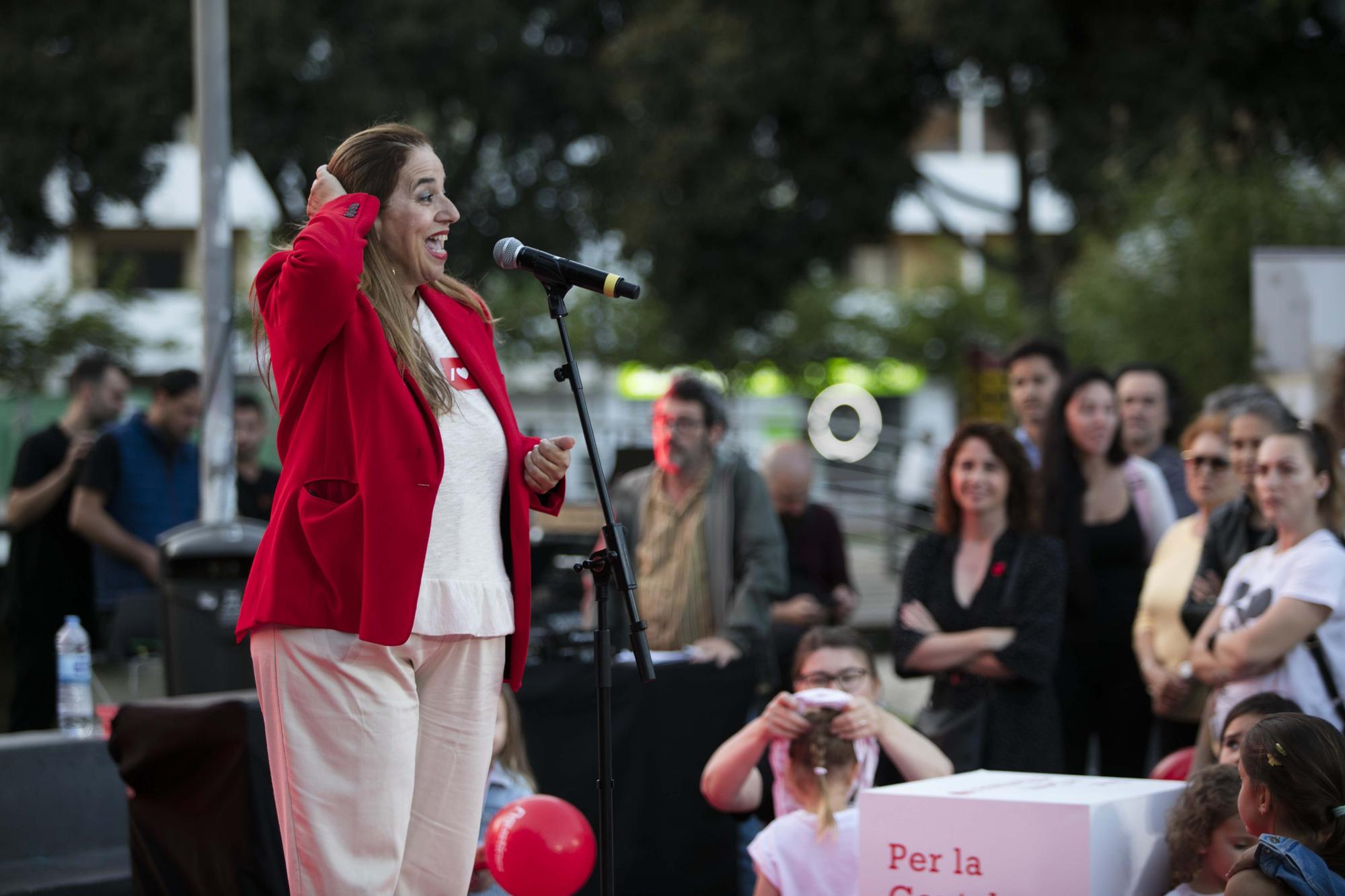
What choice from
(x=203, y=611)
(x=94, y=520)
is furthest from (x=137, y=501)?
(x=203, y=611)

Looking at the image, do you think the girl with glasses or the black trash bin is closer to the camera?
the girl with glasses

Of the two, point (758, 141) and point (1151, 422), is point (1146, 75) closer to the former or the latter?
point (758, 141)

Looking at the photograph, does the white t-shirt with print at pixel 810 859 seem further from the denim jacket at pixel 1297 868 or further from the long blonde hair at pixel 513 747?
the denim jacket at pixel 1297 868

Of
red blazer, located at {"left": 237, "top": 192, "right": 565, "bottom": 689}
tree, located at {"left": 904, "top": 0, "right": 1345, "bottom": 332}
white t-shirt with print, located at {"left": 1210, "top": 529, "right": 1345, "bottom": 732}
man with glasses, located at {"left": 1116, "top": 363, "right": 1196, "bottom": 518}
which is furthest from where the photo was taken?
tree, located at {"left": 904, "top": 0, "right": 1345, "bottom": 332}

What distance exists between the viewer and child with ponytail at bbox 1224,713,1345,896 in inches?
105

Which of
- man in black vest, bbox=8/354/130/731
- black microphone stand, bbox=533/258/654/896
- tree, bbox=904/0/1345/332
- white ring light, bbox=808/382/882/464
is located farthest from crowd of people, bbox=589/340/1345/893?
white ring light, bbox=808/382/882/464

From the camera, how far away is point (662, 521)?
17.1ft

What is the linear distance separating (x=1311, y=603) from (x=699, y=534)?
1973mm

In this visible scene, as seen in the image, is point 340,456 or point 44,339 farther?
point 44,339

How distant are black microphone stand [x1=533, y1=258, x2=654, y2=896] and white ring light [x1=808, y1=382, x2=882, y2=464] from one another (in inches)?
855

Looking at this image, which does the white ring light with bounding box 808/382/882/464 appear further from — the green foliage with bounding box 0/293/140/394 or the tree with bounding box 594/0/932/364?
the green foliage with bounding box 0/293/140/394

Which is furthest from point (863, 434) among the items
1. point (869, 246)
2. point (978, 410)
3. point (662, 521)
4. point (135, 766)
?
point (135, 766)

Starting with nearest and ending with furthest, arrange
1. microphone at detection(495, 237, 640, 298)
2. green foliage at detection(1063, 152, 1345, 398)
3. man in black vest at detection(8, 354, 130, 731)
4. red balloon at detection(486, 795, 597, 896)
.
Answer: microphone at detection(495, 237, 640, 298) → red balloon at detection(486, 795, 597, 896) → man in black vest at detection(8, 354, 130, 731) → green foliage at detection(1063, 152, 1345, 398)

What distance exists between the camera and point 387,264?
2.51 m
